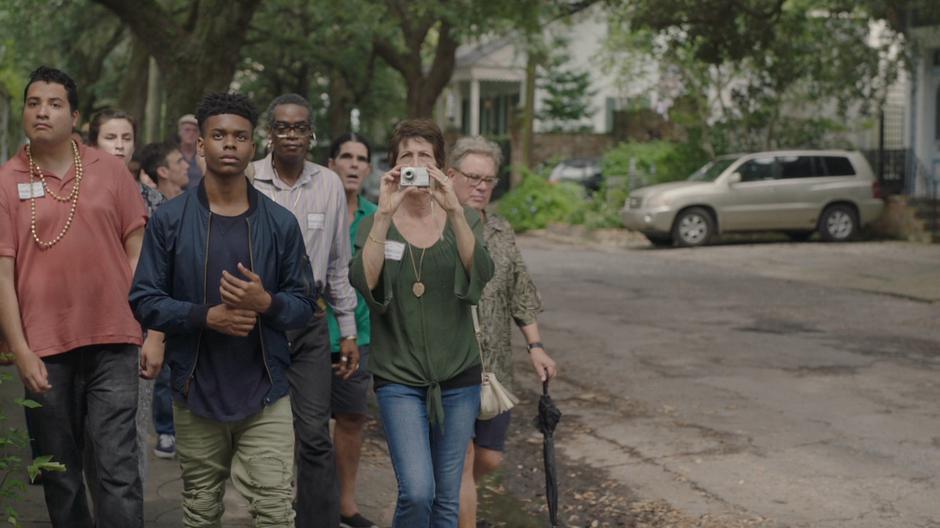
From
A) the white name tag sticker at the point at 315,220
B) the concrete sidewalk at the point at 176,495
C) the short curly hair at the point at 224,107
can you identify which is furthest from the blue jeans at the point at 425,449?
the concrete sidewalk at the point at 176,495

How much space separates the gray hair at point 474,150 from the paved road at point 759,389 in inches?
86.9

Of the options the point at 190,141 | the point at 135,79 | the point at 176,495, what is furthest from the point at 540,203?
the point at 176,495

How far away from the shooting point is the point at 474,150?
5.88m

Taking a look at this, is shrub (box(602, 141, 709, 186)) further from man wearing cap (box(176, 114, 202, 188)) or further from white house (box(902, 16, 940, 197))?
man wearing cap (box(176, 114, 202, 188))

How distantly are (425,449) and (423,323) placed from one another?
44 centimetres

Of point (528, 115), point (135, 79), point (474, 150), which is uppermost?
point (135, 79)

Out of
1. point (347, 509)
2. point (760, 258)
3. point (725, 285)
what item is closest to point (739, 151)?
point (760, 258)

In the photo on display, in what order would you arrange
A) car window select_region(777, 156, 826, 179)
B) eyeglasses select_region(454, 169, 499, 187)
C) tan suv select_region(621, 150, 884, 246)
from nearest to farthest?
eyeglasses select_region(454, 169, 499, 187)
tan suv select_region(621, 150, 884, 246)
car window select_region(777, 156, 826, 179)

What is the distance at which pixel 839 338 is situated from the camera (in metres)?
13.4

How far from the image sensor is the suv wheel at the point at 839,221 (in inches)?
1037

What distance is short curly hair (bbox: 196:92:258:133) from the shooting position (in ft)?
16.2

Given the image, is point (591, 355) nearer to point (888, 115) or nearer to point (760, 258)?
point (760, 258)

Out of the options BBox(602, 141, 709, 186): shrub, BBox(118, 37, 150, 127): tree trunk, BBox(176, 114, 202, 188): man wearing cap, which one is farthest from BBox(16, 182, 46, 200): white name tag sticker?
BBox(602, 141, 709, 186): shrub

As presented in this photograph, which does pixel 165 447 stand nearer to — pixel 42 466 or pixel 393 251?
pixel 42 466
